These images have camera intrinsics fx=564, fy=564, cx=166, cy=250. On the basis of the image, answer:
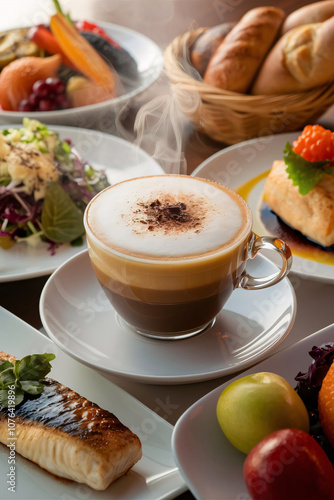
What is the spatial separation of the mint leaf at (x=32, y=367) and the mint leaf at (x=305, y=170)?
85cm

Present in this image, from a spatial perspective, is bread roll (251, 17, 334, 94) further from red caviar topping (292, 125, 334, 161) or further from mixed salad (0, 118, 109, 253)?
mixed salad (0, 118, 109, 253)

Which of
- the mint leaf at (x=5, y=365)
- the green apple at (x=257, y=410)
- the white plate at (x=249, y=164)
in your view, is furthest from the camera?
the white plate at (x=249, y=164)

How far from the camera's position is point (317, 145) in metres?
1.50

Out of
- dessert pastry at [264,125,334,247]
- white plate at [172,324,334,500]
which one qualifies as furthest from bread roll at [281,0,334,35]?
white plate at [172,324,334,500]

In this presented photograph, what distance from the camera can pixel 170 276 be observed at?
→ 98cm

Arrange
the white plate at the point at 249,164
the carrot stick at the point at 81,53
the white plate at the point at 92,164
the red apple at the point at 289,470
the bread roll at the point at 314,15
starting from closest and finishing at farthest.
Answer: the red apple at the point at 289,470 → the white plate at the point at 92,164 → the white plate at the point at 249,164 → the bread roll at the point at 314,15 → the carrot stick at the point at 81,53

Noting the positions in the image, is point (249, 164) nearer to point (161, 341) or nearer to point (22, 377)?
point (161, 341)

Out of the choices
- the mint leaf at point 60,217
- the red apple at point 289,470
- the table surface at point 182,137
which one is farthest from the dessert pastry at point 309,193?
the red apple at point 289,470

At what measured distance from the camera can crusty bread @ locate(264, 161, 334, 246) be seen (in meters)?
1.45

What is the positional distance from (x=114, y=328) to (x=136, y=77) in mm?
1454

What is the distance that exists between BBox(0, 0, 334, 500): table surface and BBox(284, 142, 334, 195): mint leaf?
0.29 m

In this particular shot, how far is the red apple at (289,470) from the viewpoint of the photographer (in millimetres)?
733

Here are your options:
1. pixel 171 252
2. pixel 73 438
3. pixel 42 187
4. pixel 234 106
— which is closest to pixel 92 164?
pixel 42 187

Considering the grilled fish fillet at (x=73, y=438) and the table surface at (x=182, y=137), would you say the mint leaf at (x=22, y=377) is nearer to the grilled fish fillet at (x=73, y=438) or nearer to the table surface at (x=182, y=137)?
the grilled fish fillet at (x=73, y=438)
